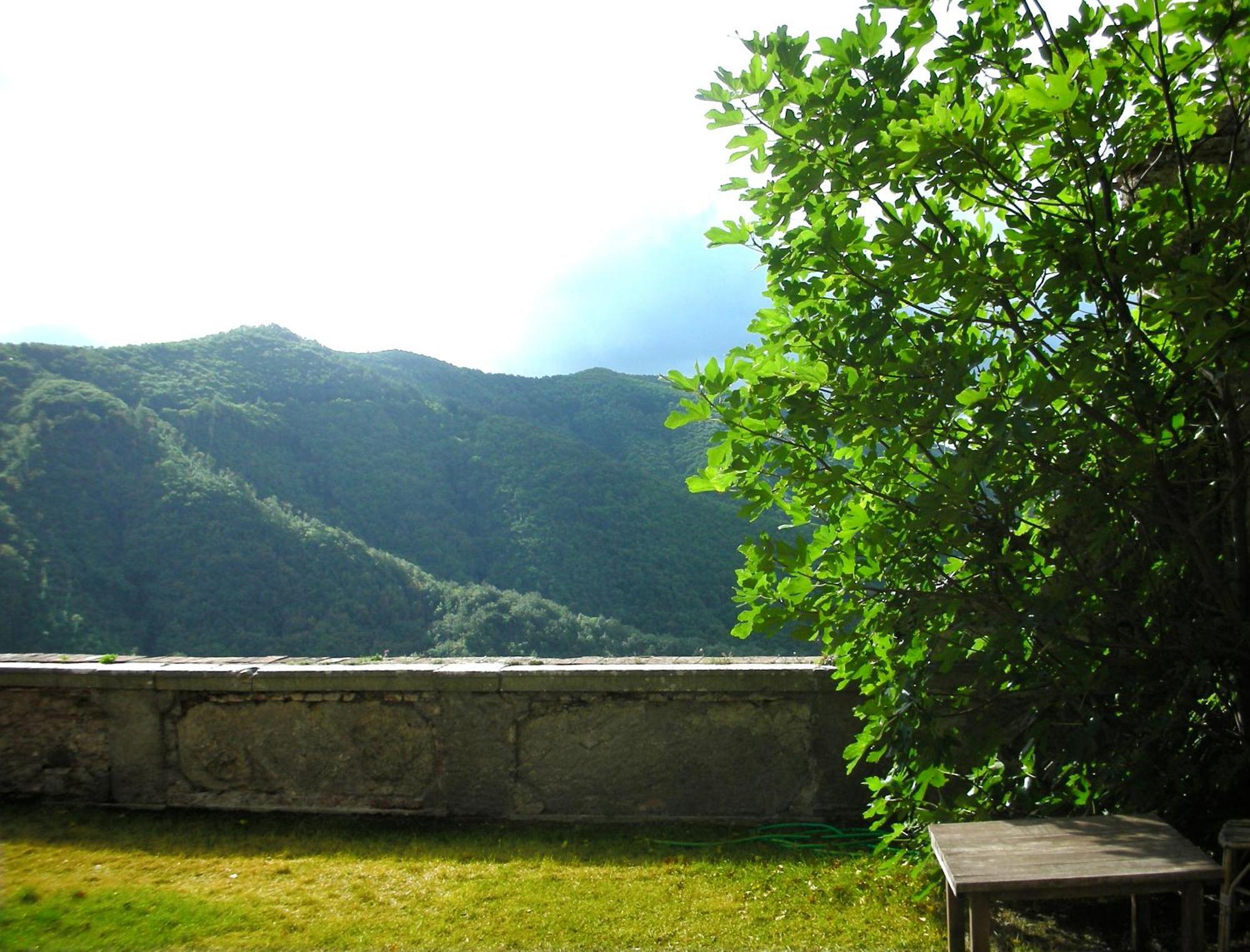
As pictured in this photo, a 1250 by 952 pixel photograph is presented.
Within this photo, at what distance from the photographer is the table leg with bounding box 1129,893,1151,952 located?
8.21ft

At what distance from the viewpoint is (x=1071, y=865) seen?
2.04m

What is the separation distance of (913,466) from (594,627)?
43.4 feet

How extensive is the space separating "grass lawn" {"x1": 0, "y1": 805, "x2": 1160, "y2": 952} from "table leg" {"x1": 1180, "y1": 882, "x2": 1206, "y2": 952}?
705 millimetres

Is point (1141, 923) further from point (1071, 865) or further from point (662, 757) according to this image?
point (662, 757)

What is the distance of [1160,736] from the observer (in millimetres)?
2426

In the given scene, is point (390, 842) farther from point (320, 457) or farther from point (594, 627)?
point (320, 457)

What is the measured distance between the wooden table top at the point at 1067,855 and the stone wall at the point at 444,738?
1473 mm

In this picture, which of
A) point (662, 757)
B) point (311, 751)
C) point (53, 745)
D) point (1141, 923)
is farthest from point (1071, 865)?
point (53, 745)

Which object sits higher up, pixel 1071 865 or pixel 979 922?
pixel 1071 865

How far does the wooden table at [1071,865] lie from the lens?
1977 mm

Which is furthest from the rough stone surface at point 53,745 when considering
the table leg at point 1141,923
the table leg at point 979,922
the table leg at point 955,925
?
the table leg at point 1141,923

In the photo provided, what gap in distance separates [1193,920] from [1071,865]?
0.91 ft

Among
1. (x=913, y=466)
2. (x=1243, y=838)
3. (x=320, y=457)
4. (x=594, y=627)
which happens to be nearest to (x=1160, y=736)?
(x=1243, y=838)

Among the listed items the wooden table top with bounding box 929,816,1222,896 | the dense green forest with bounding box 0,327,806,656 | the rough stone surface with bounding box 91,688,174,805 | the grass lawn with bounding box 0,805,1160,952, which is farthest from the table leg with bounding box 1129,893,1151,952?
the dense green forest with bounding box 0,327,806,656
